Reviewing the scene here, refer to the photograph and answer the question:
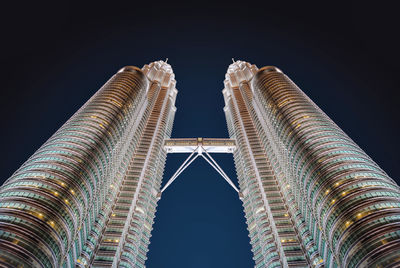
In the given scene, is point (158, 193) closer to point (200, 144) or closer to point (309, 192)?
point (200, 144)

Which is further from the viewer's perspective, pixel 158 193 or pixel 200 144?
pixel 200 144

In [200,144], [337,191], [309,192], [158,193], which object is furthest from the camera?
[200,144]

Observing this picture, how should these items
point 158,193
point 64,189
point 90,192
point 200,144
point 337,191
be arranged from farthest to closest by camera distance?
point 200,144 < point 158,193 < point 90,192 < point 64,189 < point 337,191

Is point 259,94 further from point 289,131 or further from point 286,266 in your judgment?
point 286,266

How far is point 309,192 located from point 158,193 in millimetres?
59606

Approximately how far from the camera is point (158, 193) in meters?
115

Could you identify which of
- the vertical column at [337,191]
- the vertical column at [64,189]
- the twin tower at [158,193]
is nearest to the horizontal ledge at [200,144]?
the twin tower at [158,193]

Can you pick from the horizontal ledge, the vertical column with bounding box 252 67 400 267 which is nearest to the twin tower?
the vertical column with bounding box 252 67 400 267

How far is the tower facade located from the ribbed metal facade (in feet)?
119

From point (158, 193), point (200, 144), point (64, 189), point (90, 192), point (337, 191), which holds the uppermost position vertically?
point (200, 144)

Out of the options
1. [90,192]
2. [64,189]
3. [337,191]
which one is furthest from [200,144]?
[337,191]

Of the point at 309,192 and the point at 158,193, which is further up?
the point at 158,193

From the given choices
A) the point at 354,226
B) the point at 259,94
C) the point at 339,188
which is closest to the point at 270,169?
the point at 259,94

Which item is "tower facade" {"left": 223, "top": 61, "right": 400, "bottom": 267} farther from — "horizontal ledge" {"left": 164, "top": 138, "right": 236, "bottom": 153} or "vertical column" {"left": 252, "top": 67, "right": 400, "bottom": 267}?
"horizontal ledge" {"left": 164, "top": 138, "right": 236, "bottom": 153}
